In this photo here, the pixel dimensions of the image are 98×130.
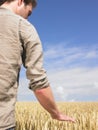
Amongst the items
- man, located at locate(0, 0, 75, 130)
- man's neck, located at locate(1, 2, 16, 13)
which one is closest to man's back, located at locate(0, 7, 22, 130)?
man, located at locate(0, 0, 75, 130)

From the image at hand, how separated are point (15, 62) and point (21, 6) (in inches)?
19.7

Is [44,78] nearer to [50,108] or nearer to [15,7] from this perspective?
[50,108]

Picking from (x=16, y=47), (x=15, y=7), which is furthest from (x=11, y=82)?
(x=15, y=7)

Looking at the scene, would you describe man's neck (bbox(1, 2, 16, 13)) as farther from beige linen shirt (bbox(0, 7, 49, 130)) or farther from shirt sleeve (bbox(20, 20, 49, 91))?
shirt sleeve (bbox(20, 20, 49, 91))

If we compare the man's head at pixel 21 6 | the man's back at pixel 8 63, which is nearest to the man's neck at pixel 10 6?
the man's head at pixel 21 6

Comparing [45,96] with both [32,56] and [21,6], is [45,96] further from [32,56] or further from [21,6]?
[21,6]

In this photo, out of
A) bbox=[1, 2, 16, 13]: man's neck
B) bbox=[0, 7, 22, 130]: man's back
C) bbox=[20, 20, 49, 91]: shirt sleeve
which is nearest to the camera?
bbox=[0, 7, 22, 130]: man's back

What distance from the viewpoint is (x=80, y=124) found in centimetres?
452

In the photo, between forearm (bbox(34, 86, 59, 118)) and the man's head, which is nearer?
forearm (bbox(34, 86, 59, 118))

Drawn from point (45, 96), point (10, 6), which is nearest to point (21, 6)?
point (10, 6)

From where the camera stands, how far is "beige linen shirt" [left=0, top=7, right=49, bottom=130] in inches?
96.7

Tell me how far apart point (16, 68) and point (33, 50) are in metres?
0.18

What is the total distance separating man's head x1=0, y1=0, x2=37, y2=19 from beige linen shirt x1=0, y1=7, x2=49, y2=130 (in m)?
0.09

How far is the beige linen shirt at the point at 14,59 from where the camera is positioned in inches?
96.7
